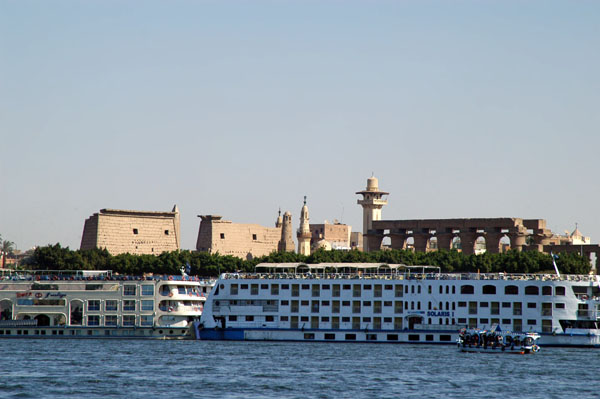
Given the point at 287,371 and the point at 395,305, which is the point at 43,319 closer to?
the point at 395,305

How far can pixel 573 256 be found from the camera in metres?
137

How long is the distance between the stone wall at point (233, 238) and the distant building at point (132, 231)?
4420mm

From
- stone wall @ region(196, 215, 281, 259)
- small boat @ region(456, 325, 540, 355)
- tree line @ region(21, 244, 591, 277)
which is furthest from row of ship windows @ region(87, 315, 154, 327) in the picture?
stone wall @ region(196, 215, 281, 259)

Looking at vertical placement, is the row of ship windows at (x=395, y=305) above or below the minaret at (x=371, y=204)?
below

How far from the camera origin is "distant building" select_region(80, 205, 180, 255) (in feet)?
551

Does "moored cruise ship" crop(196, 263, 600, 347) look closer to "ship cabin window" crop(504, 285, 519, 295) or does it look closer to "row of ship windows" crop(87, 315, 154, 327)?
"ship cabin window" crop(504, 285, 519, 295)

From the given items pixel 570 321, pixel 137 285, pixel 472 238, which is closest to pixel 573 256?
pixel 472 238

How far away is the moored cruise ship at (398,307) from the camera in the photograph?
294ft

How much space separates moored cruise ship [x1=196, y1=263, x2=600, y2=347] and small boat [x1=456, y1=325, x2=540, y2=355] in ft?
9.43

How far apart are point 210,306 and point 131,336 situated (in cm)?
757

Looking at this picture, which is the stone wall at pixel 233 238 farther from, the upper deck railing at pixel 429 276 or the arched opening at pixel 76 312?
Result: the upper deck railing at pixel 429 276

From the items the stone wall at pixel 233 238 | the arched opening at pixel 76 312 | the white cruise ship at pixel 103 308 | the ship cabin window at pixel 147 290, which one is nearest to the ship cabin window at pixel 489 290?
the white cruise ship at pixel 103 308

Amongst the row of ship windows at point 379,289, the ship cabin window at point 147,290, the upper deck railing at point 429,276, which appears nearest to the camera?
the row of ship windows at point 379,289

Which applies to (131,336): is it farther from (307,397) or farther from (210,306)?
(307,397)
